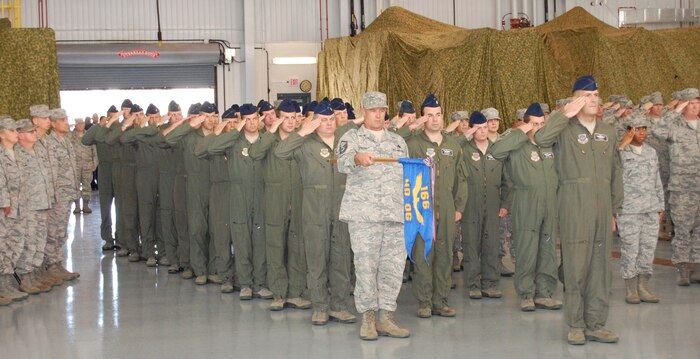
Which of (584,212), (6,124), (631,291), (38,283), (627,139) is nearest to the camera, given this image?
(584,212)

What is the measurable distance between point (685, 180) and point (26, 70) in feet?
27.6

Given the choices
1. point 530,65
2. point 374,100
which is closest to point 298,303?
point 374,100

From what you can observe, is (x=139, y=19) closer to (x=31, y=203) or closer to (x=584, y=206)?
(x=31, y=203)

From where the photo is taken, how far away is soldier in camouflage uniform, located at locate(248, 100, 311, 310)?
29.2 ft

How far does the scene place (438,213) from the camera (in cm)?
845

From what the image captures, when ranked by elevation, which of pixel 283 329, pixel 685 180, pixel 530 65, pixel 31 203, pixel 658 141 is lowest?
pixel 283 329

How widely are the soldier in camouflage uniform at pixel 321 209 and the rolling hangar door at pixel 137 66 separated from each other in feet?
41.4

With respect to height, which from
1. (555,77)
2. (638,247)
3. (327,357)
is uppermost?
(555,77)

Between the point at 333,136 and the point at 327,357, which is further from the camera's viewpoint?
the point at 333,136

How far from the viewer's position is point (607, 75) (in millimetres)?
15188

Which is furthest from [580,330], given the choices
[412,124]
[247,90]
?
[247,90]

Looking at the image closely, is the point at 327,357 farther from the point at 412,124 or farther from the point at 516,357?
the point at 412,124

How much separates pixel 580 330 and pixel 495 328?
2.79 feet

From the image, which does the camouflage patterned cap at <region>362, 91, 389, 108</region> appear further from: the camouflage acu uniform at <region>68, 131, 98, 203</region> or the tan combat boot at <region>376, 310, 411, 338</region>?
the camouflage acu uniform at <region>68, 131, 98, 203</region>
